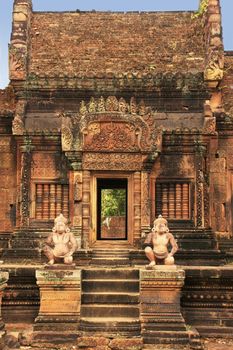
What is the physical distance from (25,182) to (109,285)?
394 centimetres

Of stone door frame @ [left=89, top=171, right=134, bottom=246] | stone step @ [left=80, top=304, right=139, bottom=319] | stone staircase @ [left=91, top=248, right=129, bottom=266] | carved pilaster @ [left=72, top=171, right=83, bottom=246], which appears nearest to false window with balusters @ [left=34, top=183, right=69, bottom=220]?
carved pilaster @ [left=72, top=171, right=83, bottom=246]

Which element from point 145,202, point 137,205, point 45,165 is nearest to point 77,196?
point 45,165

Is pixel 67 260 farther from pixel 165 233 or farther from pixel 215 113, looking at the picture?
pixel 215 113

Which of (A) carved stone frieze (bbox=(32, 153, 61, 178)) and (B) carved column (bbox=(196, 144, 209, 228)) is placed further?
(A) carved stone frieze (bbox=(32, 153, 61, 178))

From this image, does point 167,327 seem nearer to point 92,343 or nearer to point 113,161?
point 92,343

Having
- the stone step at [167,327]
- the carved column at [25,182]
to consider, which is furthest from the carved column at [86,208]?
the stone step at [167,327]

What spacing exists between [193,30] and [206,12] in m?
0.72

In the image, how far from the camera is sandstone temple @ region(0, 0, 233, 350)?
12.6 metres

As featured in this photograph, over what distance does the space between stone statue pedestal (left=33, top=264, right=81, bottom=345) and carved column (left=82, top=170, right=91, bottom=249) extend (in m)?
2.47

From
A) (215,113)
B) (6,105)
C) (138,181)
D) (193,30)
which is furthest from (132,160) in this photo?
(193,30)

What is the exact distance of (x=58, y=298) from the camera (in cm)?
1173

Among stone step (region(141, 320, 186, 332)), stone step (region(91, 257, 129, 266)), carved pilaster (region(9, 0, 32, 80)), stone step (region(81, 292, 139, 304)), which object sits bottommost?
stone step (region(141, 320, 186, 332))

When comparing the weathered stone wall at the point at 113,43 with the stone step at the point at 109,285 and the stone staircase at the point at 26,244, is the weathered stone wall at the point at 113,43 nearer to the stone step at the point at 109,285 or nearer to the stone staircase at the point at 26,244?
the stone staircase at the point at 26,244

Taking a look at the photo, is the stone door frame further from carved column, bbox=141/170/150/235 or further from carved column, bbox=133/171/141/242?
carved column, bbox=141/170/150/235
